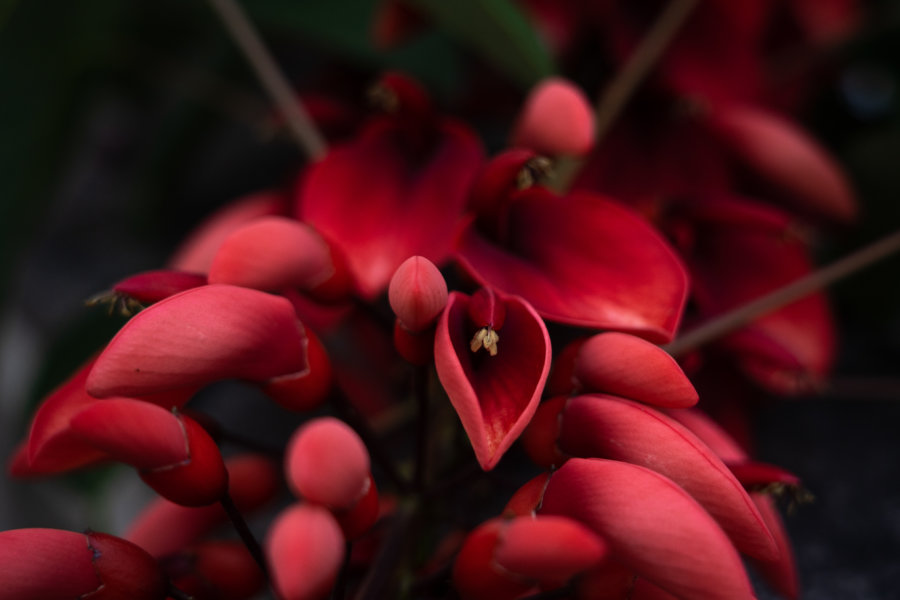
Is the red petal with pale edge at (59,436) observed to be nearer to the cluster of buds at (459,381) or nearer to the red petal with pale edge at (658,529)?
the cluster of buds at (459,381)

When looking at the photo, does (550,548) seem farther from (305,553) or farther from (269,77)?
(269,77)

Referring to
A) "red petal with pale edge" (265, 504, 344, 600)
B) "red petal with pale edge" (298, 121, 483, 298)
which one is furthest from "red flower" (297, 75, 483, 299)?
"red petal with pale edge" (265, 504, 344, 600)

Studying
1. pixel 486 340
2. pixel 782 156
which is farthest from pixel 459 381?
pixel 782 156

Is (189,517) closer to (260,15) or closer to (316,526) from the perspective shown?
(316,526)

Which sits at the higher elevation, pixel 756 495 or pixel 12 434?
pixel 756 495

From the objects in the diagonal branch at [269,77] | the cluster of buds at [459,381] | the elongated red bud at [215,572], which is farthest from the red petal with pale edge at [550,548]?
the diagonal branch at [269,77]

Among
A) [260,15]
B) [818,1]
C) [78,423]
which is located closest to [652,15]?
[818,1]
